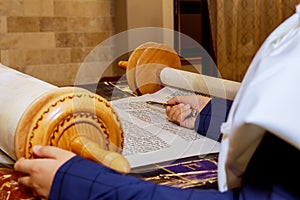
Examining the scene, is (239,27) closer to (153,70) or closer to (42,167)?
(153,70)

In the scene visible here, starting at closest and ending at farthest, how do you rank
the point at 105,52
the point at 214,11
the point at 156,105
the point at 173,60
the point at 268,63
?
the point at 268,63 → the point at 156,105 → the point at 173,60 → the point at 214,11 → the point at 105,52

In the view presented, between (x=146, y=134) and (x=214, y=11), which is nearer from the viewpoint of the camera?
(x=146, y=134)

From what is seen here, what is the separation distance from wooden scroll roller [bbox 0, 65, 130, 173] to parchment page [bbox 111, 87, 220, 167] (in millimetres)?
126

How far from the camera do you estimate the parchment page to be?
2.47 ft

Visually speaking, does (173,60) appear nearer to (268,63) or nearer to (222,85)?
(222,85)

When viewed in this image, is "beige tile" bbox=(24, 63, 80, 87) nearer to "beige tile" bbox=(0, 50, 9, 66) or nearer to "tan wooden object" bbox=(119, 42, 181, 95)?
"beige tile" bbox=(0, 50, 9, 66)

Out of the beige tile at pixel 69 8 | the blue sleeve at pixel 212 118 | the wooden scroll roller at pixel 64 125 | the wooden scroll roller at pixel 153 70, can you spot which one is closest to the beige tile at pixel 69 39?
the beige tile at pixel 69 8

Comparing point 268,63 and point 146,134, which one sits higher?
point 268,63

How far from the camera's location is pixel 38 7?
2869 mm

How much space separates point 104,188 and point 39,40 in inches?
101

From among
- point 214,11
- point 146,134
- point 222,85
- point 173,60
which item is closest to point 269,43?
point 146,134

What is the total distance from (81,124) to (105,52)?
254 cm

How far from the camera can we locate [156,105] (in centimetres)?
120

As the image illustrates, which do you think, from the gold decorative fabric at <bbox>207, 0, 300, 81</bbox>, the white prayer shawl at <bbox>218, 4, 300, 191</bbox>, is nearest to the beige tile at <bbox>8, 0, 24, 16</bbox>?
the gold decorative fabric at <bbox>207, 0, 300, 81</bbox>
